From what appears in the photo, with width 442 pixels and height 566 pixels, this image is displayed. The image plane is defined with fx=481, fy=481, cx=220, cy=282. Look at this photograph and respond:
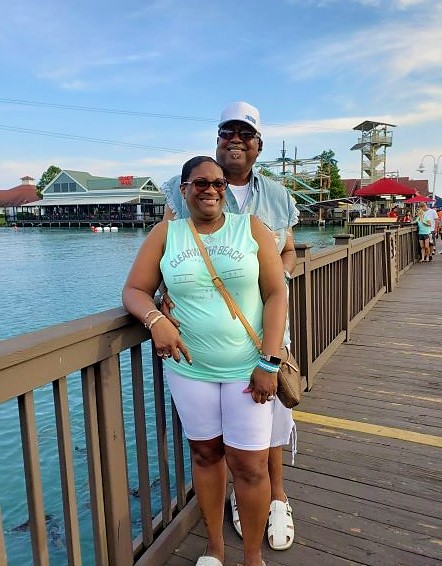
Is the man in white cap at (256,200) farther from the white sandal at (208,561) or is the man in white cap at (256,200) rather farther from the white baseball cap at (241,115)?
the white sandal at (208,561)

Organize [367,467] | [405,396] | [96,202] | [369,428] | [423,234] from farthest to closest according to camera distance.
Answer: [96,202], [423,234], [405,396], [369,428], [367,467]

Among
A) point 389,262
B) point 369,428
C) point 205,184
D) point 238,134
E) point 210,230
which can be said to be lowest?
point 369,428

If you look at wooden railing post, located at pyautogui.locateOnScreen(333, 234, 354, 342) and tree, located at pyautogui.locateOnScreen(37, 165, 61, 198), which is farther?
tree, located at pyautogui.locateOnScreen(37, 165, 61, 198)

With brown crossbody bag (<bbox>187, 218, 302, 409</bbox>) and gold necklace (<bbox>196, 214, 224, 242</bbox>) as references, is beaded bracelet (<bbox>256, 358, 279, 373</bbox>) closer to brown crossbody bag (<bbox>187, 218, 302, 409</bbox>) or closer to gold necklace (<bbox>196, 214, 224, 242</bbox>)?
brown crossbody bag (<bbox>187, 218, 302, 409</bbox>)

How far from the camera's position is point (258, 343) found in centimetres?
159

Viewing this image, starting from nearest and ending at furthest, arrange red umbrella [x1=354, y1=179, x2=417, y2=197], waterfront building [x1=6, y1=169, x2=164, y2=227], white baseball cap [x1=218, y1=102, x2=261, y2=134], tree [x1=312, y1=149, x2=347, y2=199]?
white baseball cap [x1=218, y1=102, x2=261, y2=134], red umbrella [x1=354, y1=179, x2=417, y2=197], tree [x1=312, y1=149, x2=347, y2=199], waterfront building [x1=6, y1=169, x2=164, y2=227]

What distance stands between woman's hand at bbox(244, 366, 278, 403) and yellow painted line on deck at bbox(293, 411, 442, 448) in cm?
166

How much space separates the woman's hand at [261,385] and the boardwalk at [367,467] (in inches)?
31.9

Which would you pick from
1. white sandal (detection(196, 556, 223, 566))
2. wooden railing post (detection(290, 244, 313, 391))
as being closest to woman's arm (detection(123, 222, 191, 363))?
white sandal (detection(196, 556, 223, 566))

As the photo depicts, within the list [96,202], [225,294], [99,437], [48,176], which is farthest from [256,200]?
[48,176]

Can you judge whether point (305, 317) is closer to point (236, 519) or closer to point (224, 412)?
point (236, 519)

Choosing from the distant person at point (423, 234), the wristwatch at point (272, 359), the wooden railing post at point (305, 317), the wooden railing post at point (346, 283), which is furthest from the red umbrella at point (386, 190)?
the wristwatch at point (272, 359)

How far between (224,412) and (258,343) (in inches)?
10.3

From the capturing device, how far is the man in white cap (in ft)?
5.96
